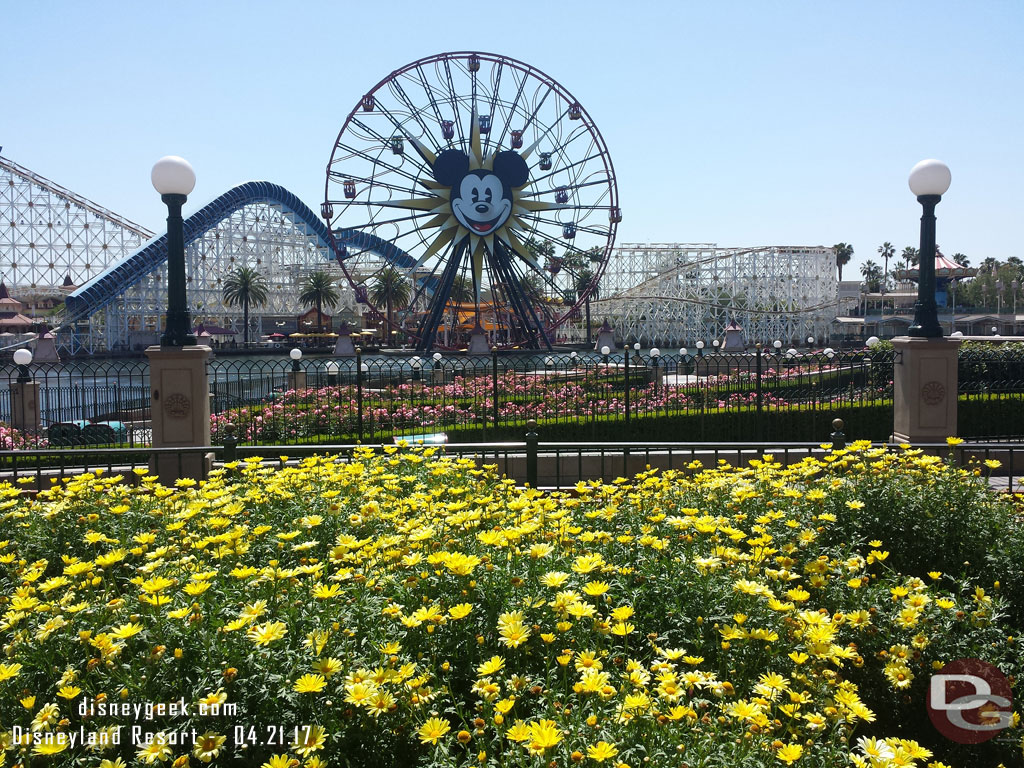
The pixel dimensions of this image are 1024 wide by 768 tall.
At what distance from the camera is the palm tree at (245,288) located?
7275 centimetres

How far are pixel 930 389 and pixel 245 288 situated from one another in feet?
229

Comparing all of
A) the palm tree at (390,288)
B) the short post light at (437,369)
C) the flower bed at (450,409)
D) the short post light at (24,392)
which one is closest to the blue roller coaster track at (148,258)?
the palm tree at (390,288)

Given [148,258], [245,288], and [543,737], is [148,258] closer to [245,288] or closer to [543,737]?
[245,288]

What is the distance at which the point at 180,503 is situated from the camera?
208 inches

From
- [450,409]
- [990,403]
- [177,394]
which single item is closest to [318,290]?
[450,409]

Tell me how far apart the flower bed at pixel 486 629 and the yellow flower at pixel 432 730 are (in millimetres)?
13

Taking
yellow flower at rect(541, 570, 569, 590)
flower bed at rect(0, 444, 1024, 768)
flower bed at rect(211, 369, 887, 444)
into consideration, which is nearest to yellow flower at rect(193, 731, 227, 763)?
flower bed at rect(0, 444, 1024, 768)

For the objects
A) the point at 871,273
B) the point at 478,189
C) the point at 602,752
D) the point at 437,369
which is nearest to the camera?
the point at 602,752

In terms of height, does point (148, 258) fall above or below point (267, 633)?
above

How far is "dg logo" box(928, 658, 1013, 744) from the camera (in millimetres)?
3664

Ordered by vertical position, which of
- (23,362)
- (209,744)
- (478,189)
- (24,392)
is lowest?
(209,744)

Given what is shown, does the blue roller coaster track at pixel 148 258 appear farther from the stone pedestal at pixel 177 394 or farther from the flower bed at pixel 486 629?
the flower bed at pixel 486 629

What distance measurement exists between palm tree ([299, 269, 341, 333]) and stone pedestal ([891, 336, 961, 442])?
221ft

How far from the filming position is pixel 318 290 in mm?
75375
